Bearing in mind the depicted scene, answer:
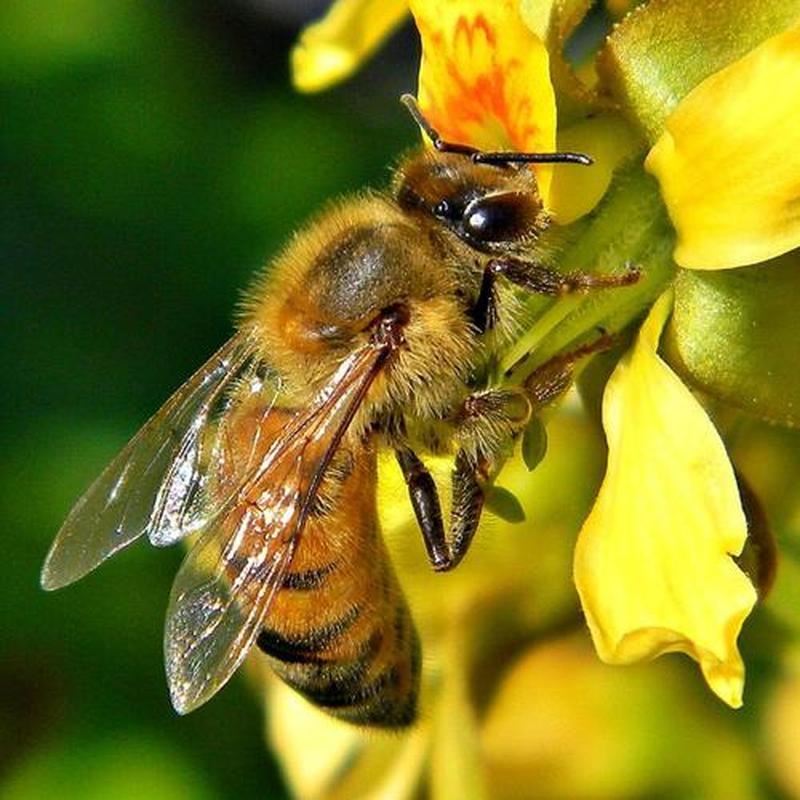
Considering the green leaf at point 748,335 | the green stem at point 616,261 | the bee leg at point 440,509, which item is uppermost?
the green stem at point 616,261

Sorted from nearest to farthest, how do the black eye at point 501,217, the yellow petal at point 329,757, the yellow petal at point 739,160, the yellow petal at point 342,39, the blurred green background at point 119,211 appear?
the yellow petal at point 739,160 → the black eye at point 501,217 → the yellow petal at point 342,39 → the yellow petal at point 329,757 → the blurred green background at point 119,211

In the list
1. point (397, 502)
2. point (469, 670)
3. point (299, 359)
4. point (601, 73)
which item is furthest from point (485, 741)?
point (601, 73)

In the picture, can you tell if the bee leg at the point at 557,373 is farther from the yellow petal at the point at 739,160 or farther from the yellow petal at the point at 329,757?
the yellow petal at the point at 329,757

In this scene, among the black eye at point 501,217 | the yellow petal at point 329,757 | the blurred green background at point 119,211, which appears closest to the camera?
the black eye at point 501,217

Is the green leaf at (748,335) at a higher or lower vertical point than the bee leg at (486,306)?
lower

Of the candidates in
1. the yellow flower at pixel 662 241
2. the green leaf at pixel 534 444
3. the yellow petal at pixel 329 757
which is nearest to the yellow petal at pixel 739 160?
the yellow flower at pixel 662 241
